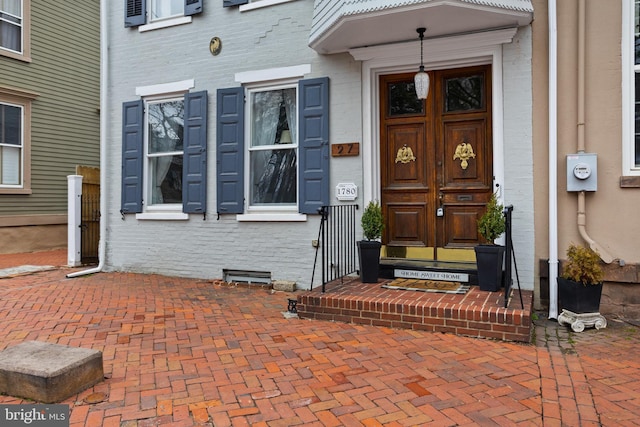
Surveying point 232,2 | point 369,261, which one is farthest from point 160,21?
point 369,261

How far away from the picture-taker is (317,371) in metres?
3.23

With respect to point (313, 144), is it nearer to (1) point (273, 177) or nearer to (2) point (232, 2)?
(1) point (273, 177)

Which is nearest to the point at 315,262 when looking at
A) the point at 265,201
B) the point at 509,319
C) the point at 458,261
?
the point at 265,201

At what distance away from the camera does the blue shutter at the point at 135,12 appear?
7152mm

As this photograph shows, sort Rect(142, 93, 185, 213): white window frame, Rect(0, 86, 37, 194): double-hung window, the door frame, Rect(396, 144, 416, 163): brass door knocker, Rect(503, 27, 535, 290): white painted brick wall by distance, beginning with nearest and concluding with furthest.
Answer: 1. Rect(503, 27, 535, 290): white painted brick wall
2. the door frame
3. Rect(396, 144, 416, 163): brass door knocker
4. Rect(142, 93, 185, 213): white window frame
5. Rect(0, 86, 37, 194): double-hung window

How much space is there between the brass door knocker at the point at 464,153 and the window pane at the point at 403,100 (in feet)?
2.21

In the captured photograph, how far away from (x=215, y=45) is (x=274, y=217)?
2.74 m

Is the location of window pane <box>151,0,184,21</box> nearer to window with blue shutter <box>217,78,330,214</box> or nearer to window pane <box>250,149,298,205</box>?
window with blue shutter <box>217,78,330,214</box>

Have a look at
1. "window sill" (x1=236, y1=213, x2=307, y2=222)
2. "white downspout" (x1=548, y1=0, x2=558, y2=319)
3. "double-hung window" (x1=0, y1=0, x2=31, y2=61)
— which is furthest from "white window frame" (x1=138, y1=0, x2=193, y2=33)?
"white downspout" (x1=548, y1=0, x2=558, y2=319)

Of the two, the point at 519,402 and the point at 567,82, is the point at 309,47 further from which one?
the point at 519,402

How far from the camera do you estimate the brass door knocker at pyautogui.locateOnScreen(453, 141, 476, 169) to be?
5.33m

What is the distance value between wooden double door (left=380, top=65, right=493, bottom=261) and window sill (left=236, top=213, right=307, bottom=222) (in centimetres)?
114

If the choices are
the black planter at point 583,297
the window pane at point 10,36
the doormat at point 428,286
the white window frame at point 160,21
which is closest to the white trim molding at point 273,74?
the white window frame at point 160,21

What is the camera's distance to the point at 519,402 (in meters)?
2.74
